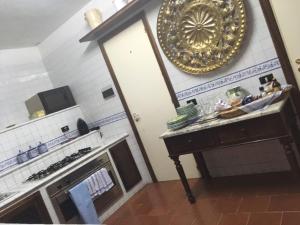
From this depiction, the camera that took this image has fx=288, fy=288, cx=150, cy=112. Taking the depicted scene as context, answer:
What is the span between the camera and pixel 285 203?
244 cm

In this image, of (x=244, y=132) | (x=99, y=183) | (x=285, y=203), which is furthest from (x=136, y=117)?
(x=285, y=203)

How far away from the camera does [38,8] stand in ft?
11.2

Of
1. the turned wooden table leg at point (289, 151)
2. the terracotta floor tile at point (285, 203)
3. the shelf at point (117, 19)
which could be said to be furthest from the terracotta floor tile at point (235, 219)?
the shelf at point (117, 19)

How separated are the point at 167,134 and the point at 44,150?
184 cm

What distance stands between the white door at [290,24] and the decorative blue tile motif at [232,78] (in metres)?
0.15

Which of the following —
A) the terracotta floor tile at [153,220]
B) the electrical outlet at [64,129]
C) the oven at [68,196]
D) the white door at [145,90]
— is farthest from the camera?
the electrical outlet at [64,129]

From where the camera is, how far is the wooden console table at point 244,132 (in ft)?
7.47

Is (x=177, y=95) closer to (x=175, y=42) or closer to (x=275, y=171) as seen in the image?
(x=175, y=42)

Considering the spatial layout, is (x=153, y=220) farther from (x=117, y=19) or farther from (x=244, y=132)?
(x=117, y=19)

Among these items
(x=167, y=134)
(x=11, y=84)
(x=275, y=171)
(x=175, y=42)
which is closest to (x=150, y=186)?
(x=167, y=134)

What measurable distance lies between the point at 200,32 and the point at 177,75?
0.57 m

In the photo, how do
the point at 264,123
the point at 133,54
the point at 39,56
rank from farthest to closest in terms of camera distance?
the point at 39,56 < the point at 133,54 < the point at 264,123

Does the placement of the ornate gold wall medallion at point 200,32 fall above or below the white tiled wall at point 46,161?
above

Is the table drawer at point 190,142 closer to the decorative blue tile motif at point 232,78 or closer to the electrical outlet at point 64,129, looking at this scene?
the decorative blue tile motif at point 232,78
